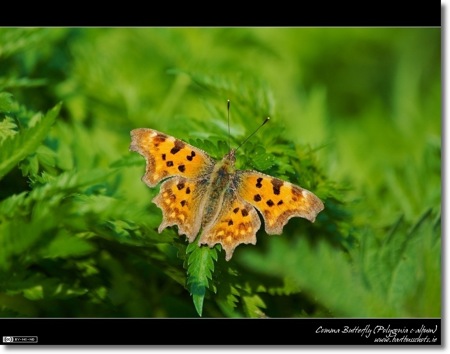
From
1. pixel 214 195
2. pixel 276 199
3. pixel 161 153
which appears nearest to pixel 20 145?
pixel 161 153

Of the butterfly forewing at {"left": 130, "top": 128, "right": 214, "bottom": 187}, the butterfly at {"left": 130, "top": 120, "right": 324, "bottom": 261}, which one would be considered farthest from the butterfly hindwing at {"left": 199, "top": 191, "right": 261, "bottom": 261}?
the butterfly forewing at {"left": 130, "top": 128, "right": 214, "bottom": 187}

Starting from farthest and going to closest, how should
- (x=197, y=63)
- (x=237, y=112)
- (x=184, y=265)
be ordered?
(x=197, y=63) → (x=237, y=112) → (x=184, y=265)

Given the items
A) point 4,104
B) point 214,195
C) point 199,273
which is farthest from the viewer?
point 214,195

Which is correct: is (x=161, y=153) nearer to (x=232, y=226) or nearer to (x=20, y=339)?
(x=232, y=226)

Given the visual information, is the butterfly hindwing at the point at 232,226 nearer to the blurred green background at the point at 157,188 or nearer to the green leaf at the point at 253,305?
the blurred green background at the point at 157,188
